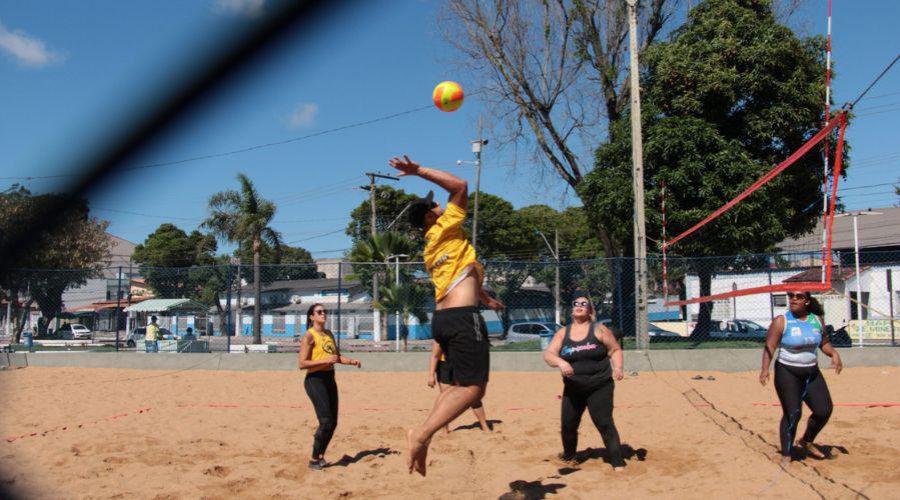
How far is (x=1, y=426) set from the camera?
8.60m

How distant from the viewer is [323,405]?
682cm

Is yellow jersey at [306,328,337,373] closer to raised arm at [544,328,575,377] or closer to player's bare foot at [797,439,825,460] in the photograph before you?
raised arm at [544,328,575,377]

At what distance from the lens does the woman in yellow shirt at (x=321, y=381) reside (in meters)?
6.68

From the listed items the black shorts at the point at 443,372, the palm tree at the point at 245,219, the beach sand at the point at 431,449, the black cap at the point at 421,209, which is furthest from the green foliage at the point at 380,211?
the black cap at the point at 421,209

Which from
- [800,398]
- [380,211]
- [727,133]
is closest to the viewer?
[800,398]

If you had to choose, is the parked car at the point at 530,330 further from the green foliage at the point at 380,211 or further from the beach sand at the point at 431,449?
the green foliage at the point at 380,211

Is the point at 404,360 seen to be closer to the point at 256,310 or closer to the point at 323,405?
the point at 256,310

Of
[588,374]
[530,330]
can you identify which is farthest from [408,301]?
[588,374]

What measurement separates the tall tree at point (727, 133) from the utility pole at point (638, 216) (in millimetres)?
1858

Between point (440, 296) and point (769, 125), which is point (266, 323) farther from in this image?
point (440, 296)

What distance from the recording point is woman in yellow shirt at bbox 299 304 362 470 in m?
6.68

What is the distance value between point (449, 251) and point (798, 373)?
4154mm

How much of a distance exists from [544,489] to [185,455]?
3.79 m

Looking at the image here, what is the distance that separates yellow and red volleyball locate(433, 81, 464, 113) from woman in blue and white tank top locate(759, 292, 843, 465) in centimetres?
403
